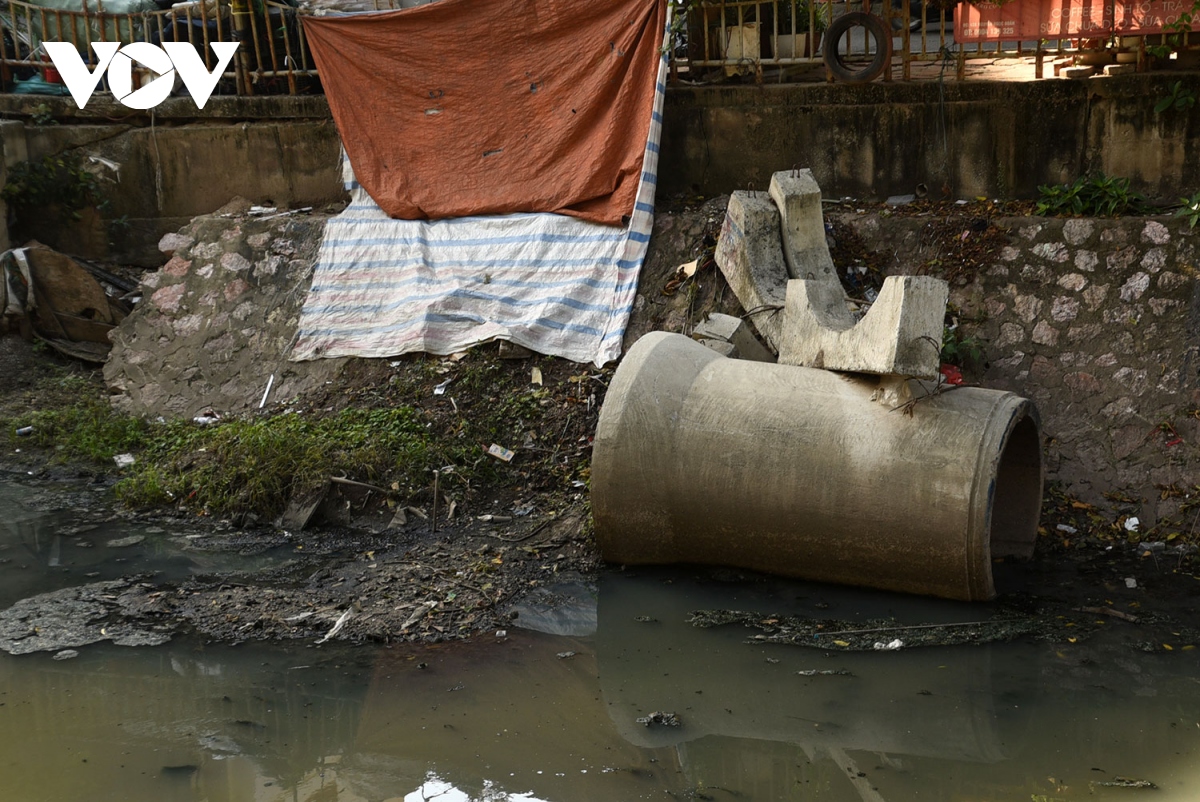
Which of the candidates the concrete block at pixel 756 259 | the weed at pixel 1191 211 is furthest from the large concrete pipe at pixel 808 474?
the weed at pixel 1191 211

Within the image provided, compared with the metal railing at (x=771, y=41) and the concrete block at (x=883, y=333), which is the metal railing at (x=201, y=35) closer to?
the metal railing at (x=771, y=41)

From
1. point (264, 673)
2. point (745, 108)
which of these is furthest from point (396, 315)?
point (264, 673)

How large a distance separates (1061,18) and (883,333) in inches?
127

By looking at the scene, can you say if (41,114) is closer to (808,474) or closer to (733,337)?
(733,337)

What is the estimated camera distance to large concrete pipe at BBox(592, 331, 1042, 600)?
15.4ft

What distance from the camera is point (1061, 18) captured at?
6664 mm

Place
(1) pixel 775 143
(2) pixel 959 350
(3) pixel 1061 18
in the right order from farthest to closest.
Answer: (1) pixel 775 143
(3) pixel 1061 18
(2) pixel 959 350

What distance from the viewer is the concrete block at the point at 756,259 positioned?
6.10 m

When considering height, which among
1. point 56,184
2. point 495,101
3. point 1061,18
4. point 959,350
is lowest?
point 959,350

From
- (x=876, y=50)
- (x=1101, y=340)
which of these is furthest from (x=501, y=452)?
(x=876, y=50)

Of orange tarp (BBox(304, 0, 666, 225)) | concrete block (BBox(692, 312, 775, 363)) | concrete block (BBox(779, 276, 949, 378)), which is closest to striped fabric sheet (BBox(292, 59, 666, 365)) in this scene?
orange tarp (BBox(304, 0, 666, 225))

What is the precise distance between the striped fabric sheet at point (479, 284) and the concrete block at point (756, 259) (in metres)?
0.75

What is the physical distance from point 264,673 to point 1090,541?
3985 mm

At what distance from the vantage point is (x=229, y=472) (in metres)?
6.15
